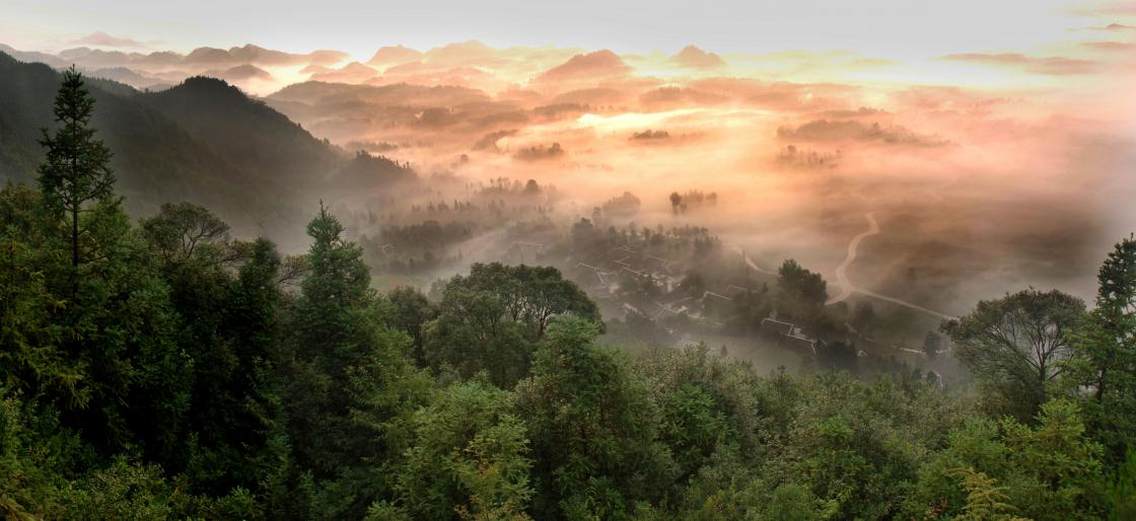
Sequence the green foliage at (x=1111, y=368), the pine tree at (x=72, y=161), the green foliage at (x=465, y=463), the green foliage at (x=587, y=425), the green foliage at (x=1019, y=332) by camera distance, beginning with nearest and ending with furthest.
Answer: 1. the green foliage at (x=465, y=463)
2. the pine tree at (x=72, y=161)
3. the green foliage at (x=587, y=425)
4. the green foliage at (x=1111, y=368)
5. the green foliage at (x=1019, y=332)

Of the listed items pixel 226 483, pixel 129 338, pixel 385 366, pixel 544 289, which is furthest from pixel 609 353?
pixel 544 289

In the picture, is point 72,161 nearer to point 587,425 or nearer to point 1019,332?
point 587,425

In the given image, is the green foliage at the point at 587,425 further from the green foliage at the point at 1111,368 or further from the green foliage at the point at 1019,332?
the green foliage at the point at 1019,332

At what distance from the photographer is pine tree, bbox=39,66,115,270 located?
21.9 meters

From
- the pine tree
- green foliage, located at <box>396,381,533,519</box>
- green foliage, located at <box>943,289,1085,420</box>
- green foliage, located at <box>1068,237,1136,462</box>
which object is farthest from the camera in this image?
green foliage, located at <box>943,289,1085,420</box>

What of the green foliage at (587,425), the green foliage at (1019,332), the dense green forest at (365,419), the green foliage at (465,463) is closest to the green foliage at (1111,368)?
the dense green forest at (365,419)

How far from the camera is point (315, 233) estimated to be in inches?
1405

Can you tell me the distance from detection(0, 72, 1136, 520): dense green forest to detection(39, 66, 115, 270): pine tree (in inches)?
3.6

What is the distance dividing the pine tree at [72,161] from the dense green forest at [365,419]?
0.30 ft

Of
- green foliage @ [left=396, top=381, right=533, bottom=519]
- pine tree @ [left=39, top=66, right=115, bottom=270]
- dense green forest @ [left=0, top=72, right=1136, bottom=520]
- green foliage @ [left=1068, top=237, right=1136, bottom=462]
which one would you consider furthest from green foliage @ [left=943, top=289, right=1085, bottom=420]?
pine tree @ [left=39, top=66, right=115, bottom=270]

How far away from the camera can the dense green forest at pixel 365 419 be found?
19906mm

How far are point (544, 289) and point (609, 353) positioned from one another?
32735 millimetres

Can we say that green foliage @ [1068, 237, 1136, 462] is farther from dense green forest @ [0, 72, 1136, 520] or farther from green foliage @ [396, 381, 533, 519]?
green foliage @ [396, 381, 533, 519]

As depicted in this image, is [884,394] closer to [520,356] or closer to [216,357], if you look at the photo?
[520,356]
